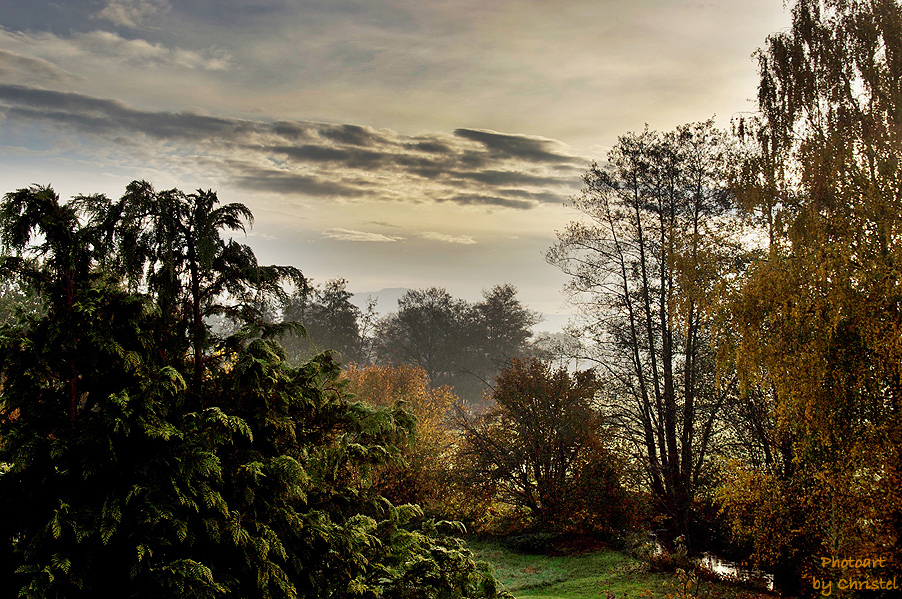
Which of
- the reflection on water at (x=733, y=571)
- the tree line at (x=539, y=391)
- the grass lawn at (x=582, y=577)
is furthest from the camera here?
the reflection on water at (x=733, y=571)

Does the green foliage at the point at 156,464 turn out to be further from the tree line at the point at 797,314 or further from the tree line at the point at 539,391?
the tree line at the point at 797,314

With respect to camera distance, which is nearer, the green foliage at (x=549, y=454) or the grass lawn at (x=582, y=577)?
the grass lawn at (x=582, y=577)

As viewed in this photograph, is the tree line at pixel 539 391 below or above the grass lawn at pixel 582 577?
above

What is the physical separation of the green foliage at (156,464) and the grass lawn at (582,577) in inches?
240

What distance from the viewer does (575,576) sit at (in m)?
12.1

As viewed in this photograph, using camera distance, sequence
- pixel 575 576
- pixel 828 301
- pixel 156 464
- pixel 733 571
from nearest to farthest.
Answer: pixel 156 464
pixel 828 301
pixel 575 576
pixel 733 571

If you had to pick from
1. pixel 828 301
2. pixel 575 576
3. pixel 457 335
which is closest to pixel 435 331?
pixel 457 335

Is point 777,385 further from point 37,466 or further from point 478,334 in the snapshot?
point 478,334

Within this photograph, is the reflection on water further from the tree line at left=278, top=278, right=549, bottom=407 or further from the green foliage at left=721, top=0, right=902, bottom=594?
the tree line at left=278, top=278, right=549, bottom=407

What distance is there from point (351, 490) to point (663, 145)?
14.9 m

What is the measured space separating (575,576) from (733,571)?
3711 mm

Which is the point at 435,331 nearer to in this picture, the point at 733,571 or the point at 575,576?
the point at 575,576

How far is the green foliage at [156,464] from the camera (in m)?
4.11

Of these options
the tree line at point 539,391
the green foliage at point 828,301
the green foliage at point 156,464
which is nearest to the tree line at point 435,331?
the tree line at point 539,391
